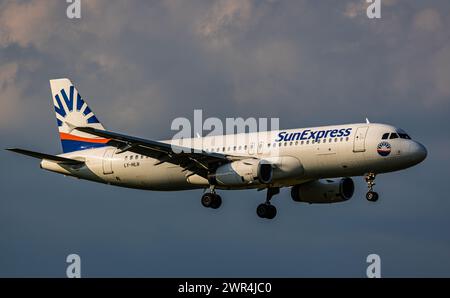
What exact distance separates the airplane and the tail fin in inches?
5.7

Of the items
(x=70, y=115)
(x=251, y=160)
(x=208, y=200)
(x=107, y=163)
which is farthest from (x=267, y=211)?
(x=70, y=115)

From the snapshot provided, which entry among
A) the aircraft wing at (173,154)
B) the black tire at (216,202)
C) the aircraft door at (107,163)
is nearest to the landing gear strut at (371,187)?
the aircraft wing at (173,154)

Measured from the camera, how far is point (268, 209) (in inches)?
3095

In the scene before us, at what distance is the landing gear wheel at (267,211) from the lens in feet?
258

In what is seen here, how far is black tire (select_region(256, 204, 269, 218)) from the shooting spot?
7856 centimetres

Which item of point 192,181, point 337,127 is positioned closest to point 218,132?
point 192,181

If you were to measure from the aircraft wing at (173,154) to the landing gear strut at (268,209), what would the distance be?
18.4 ft

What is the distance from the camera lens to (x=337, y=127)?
71.9 m

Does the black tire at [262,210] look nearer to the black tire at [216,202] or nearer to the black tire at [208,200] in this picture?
the black tire at [216,202]

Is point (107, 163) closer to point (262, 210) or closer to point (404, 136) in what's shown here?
point (262, 210)

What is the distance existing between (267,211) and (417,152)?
1279 centimetres
